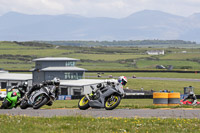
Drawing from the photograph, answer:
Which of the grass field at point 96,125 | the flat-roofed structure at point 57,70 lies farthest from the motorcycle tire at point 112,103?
the flat-roofed structure at point 57,70

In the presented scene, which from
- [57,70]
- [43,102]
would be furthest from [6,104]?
[57,70]

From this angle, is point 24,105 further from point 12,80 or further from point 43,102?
point 12,80

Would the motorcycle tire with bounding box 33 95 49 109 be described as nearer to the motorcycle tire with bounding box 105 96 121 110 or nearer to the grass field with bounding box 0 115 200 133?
the motorcycle tire with bounding box 105 96 121 110

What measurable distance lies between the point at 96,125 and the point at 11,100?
9.13m

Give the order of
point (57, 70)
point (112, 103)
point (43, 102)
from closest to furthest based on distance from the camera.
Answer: point (112, 103)
point (43, 102)
point (57, 70)

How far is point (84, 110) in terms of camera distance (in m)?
19.5

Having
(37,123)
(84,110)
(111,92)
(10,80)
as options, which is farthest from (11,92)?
(10,80)

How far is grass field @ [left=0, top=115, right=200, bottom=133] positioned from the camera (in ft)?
40.8

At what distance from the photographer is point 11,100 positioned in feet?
68.9

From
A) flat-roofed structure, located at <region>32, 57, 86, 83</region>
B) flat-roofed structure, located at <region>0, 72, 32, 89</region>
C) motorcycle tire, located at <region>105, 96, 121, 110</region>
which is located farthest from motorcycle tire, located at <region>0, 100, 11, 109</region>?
flat-roofed structure, located at <region>0, 72, 32, 89</region>

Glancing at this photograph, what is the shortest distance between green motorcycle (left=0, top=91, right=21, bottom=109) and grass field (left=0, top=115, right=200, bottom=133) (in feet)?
19.5

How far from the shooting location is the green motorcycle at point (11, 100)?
20906mm

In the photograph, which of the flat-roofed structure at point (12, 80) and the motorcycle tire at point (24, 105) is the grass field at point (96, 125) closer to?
the motorcycle tire at point (24, 105)

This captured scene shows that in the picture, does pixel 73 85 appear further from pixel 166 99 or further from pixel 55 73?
pixel 166 99
